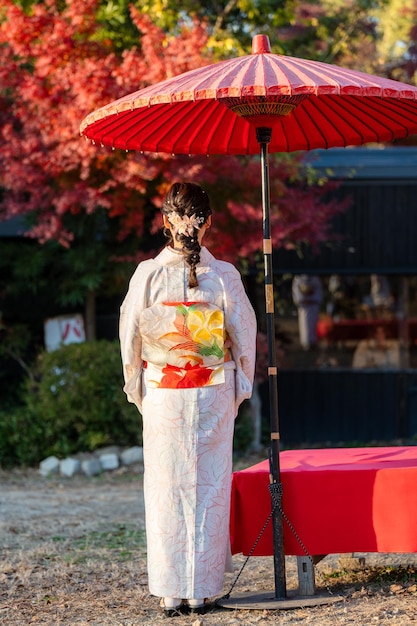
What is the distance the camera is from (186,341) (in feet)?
13.4

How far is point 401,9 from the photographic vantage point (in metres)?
17.9

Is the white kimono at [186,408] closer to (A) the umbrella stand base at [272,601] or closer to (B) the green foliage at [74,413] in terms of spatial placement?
(A) the umbrella stand base at [272,601]

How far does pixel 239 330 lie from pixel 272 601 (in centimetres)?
121

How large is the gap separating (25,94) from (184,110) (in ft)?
13.3

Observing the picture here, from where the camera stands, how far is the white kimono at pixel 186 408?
13.4 feet

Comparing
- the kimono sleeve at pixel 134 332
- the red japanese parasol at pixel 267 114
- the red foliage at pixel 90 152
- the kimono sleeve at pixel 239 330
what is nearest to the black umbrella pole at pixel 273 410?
the red japanese parasol at pixel 267 114

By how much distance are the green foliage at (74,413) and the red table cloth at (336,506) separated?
459 centimetres

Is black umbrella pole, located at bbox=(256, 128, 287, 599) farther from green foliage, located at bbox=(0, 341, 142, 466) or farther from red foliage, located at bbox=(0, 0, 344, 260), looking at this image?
green foliage, located at bbox=(0, 341, 142, 466)

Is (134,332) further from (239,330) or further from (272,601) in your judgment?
(272,601)

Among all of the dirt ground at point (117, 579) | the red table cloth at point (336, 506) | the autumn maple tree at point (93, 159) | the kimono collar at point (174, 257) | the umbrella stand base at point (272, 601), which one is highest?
the autumn maple tree at point (93, 159)

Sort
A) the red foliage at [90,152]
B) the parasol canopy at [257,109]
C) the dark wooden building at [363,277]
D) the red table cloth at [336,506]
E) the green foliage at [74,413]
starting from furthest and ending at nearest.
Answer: the dark wooden building at [363,277], the green foliage at [74,413], the red foliage at [90,152], the red table cloth at [336,506], the parasol canopy at [257,109]

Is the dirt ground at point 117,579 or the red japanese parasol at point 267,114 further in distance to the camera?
the dirt ground at point 117,579

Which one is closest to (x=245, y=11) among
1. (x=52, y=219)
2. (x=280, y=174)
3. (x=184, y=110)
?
(x=280, y=174)

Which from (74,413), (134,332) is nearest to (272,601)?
(134,332)
